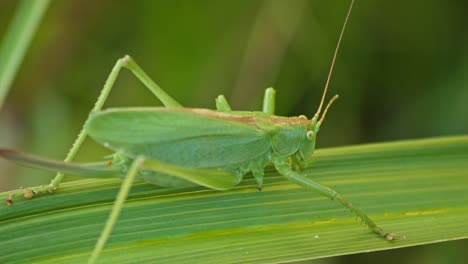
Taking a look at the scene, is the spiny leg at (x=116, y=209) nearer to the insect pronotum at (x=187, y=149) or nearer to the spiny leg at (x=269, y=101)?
the insect pronotum at (x=187, y=149)

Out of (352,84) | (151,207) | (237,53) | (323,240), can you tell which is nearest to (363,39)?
(352,84)

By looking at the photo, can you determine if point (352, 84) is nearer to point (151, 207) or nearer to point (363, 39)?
point (363, 39)

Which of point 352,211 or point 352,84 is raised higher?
point 352,84

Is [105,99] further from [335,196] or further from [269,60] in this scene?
[269,60]

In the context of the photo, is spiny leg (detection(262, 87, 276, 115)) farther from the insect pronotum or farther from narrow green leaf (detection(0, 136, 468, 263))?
narrow green leaf (detection(0, 136, 468, 263))

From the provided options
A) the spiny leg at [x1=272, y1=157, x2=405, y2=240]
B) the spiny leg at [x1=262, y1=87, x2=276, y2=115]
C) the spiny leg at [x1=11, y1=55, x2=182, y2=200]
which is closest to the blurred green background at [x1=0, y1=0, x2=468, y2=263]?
the spiny leg at [x1=262, y1=87, x2=276, y2=115]

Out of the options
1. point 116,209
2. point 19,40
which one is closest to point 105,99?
point 19,40

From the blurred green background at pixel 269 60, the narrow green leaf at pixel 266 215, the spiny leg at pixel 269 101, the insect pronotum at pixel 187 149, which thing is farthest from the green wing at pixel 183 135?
the blurred green background at pixel 269 60
